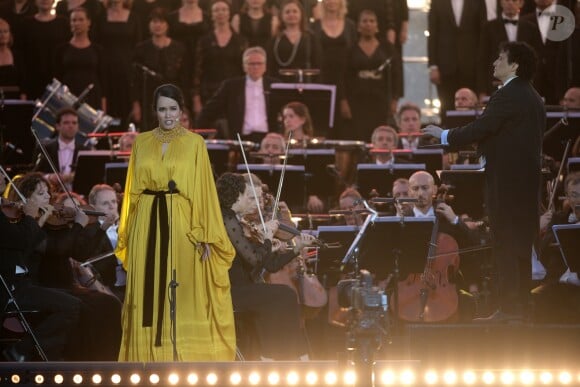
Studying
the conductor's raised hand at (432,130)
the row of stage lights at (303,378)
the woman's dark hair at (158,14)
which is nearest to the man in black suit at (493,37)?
the woman's dark hair at (158,14)

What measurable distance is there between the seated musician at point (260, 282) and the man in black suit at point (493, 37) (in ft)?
14.9

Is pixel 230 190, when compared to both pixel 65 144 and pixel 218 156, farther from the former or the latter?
pixel 65 144

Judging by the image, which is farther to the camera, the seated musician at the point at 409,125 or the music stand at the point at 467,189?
the seated musician at the point at 409,125

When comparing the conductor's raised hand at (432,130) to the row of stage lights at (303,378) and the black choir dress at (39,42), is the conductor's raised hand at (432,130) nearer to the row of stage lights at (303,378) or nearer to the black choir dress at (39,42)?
the row of stage lights at (303,378)

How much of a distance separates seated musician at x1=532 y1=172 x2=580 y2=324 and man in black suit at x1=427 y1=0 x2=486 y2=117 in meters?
3.86

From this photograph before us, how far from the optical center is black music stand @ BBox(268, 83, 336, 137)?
10.3 m

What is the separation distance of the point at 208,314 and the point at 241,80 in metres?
4.57

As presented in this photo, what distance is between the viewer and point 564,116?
352 inches

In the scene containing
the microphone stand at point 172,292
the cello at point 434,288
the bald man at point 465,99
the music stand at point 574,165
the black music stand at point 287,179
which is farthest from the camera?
the bald man at point 465,99

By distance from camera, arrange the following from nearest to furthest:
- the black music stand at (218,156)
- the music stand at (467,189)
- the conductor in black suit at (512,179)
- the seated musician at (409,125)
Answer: the conductor in black suit at (512,179), the music stand at (467,189), the black music stand at (218,156), the seated musician at (409,125)

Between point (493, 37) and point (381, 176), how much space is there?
8.26 feet

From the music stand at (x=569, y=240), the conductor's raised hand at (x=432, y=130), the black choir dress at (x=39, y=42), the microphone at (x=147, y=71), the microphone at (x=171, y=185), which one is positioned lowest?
the music stand at (x=569, y=240)

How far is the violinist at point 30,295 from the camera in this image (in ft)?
22.8

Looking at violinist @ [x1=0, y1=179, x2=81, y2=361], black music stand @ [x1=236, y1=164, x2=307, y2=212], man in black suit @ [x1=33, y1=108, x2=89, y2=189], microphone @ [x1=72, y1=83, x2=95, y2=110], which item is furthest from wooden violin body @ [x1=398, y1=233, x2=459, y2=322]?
microphone @ [x1=72, y1=83, x2=95, y2=110]
